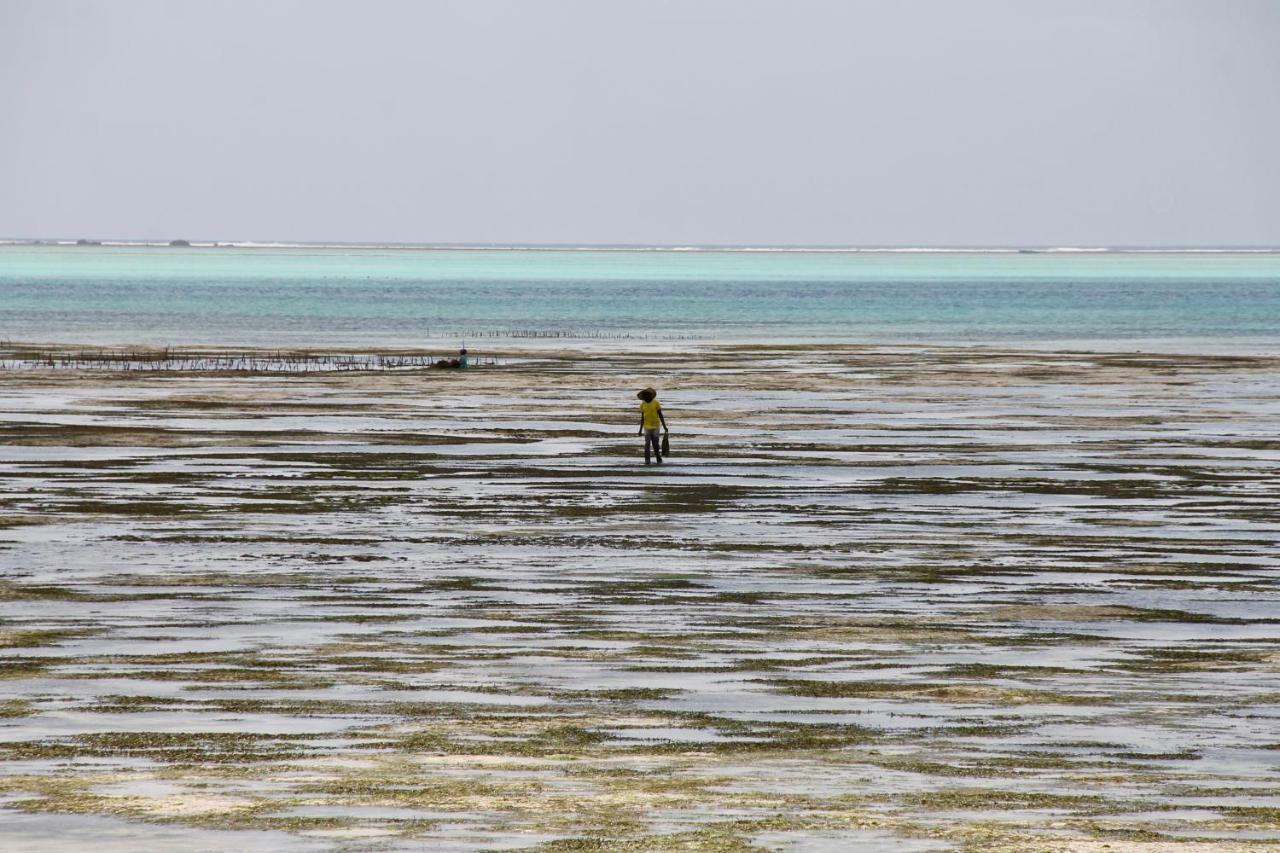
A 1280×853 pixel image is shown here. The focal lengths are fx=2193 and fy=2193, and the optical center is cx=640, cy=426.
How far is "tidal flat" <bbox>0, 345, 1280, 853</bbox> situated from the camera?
12438 millimetres

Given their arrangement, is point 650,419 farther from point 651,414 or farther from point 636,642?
point 636,642

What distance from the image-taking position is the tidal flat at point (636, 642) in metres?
12.4

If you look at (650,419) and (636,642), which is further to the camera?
(650,419)

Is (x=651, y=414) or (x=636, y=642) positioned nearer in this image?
(x=636, y=642)

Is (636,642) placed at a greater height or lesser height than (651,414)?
lesser

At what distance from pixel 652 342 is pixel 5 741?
276ft

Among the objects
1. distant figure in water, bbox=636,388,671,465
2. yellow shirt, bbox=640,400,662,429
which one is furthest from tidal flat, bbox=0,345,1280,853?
yellow shirt, bbox=640,400,662,429

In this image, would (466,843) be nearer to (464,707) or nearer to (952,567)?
(464,707)

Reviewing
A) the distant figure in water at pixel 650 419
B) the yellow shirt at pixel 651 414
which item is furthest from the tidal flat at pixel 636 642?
the yellow shirt at pixel 651 414

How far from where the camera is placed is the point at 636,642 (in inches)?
732

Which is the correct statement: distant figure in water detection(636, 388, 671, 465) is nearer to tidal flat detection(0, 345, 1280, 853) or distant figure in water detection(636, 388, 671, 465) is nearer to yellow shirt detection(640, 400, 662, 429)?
yellow shirt detection(640, 400, 662, 429)

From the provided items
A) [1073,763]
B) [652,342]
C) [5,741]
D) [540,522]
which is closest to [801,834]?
[1073,763]

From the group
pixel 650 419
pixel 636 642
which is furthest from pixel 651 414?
pixel 636 642

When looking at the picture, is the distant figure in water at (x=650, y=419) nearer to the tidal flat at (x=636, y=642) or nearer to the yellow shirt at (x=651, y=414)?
the yellow shirt at (x=651, y=414)
